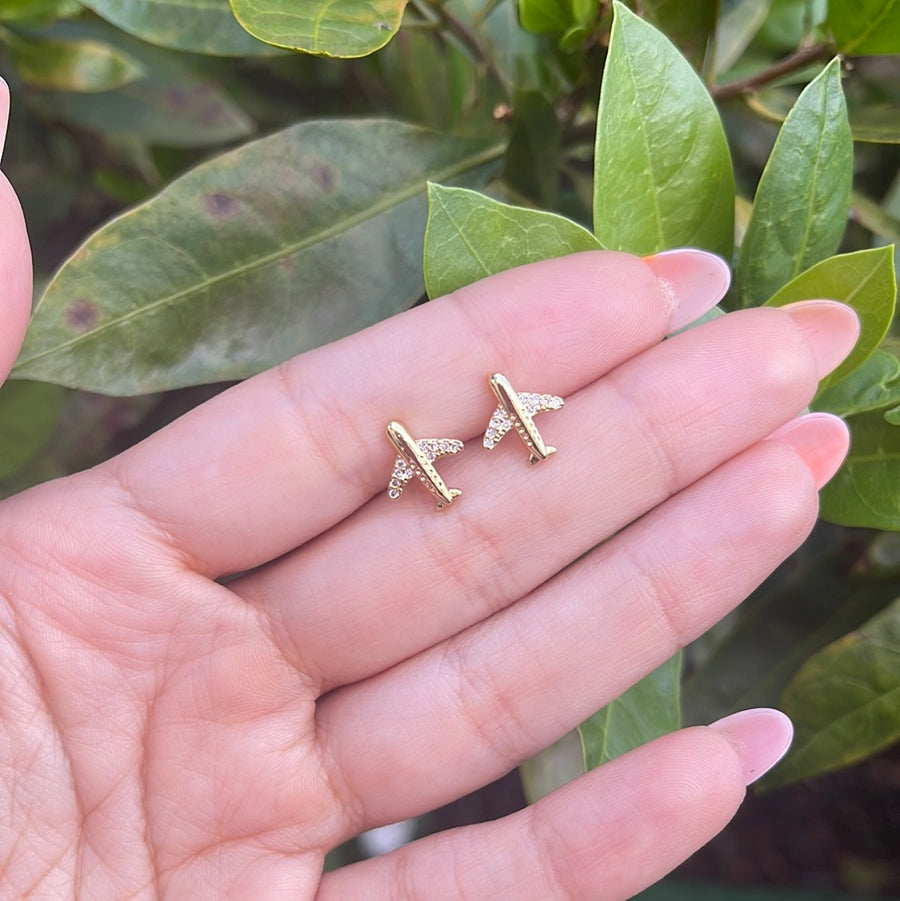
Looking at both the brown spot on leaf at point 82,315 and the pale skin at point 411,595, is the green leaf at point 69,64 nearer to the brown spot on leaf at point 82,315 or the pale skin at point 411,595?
the brown spot on leaf at point 82,315

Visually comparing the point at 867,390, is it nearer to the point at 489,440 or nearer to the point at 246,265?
the point at 489,440

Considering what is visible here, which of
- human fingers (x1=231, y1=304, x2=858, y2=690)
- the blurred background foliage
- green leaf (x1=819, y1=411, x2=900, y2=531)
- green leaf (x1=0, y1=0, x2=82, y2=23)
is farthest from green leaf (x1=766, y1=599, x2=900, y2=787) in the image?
green leaf (x1=0, y1=0, x2=82, y2=23)

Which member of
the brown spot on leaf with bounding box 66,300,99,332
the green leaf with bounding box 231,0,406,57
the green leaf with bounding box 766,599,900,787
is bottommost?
the green leaf with bounding box 766,599,900,787

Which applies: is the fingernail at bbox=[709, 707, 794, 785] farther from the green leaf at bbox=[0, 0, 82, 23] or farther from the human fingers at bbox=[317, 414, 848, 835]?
the green leaf at bbox=[0, 0, 82, 23]

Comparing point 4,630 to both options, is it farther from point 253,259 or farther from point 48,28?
point 48,28

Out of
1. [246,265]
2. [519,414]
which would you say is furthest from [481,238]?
[246,265]
